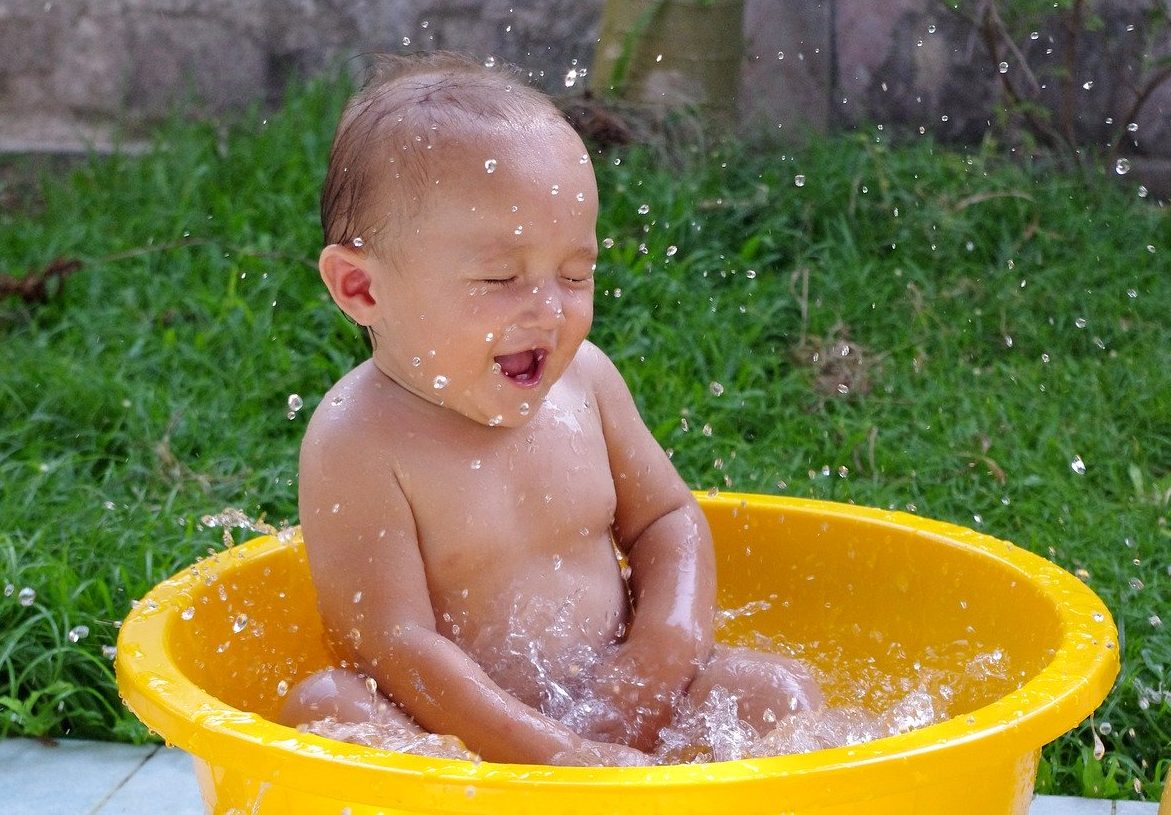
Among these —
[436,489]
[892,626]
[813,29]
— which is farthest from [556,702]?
[813,29]

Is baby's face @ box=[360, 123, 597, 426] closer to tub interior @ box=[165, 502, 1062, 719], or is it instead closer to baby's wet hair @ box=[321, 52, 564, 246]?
baby's wet hair @ box=[321, 52, 564, 246]

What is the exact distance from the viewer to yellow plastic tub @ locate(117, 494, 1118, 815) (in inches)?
47.8

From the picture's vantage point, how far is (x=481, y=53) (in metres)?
4.56

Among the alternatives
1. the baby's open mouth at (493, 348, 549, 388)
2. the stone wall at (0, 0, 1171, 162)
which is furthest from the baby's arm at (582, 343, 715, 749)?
the stone wall at (0, 0, 1171, 162)

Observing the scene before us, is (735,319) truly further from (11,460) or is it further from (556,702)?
(556,702)

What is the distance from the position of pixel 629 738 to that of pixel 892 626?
482mm

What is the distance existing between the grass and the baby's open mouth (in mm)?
950

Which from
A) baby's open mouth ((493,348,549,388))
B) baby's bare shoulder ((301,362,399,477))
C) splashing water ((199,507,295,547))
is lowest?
splashing water ((199,507,295,547))

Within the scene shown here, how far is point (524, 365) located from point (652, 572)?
13.9 inches

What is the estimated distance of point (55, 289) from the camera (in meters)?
3.76

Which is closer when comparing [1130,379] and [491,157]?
[491,157]

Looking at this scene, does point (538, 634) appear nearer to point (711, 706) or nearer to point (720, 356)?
point (711, 706)

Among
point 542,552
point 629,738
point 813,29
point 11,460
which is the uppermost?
point 813,29

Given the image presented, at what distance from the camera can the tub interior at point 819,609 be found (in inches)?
71.3
